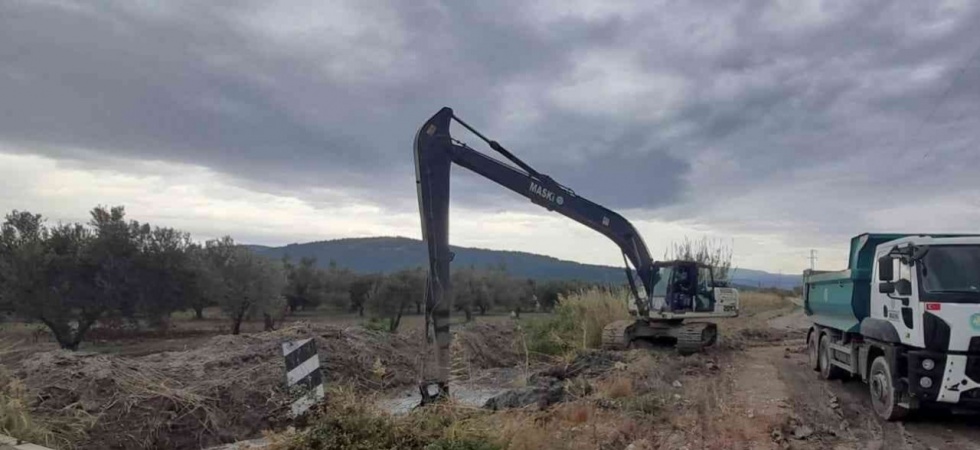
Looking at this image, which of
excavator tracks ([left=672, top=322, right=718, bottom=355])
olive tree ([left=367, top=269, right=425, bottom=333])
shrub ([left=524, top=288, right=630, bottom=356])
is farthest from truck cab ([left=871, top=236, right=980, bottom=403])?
olive tree ([left=367, top=269, right=425, bottom=333])

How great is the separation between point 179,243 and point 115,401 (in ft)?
67.2

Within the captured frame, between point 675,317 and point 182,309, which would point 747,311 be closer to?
point 675,317

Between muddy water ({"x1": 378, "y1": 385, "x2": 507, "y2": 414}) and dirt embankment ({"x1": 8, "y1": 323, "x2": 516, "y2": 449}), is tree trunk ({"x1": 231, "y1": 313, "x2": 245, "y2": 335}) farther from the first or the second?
muddy water ({"x1": 378, "y1": 385, "x2": 507, "y2": 414})

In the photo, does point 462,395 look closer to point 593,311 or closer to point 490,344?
point 490,344

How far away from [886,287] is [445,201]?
21.9 feet

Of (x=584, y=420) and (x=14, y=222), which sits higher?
(x=14, y=222)

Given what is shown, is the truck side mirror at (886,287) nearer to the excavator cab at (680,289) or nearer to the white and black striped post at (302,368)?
the excavator cab at (680,289)

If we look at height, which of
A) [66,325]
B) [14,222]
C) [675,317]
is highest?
[14,222]

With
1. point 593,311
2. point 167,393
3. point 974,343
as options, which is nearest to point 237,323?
point 593,311

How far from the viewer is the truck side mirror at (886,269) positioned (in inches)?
377

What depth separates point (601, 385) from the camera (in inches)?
438

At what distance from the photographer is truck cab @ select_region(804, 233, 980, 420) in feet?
28.4

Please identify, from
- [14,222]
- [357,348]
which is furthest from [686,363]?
[14,222]

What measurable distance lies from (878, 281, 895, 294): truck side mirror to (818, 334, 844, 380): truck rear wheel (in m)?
3.70
